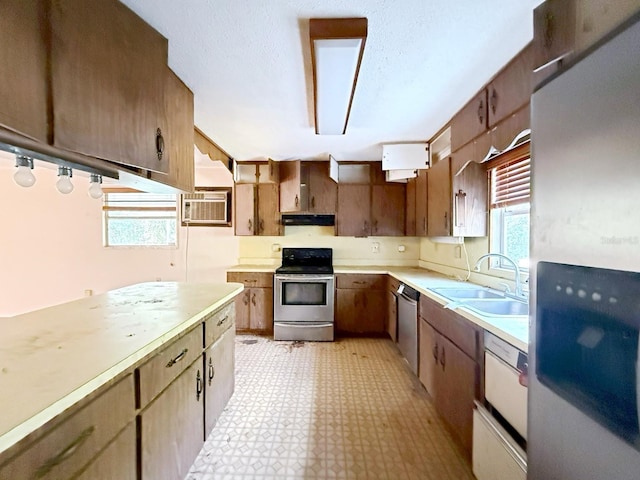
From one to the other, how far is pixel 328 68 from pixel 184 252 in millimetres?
3593

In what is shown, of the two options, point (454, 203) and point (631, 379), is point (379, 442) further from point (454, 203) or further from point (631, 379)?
point (454, 203)

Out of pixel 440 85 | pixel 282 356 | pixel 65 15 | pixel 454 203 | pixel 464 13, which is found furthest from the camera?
pixel 282 356

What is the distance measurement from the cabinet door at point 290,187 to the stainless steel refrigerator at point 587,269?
124 inches

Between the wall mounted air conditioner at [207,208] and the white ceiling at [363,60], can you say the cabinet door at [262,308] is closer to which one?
the wall mounted air conditioner at [207,208]

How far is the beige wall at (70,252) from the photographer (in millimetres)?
4199

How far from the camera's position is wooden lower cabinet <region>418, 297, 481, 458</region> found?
60.6 inches

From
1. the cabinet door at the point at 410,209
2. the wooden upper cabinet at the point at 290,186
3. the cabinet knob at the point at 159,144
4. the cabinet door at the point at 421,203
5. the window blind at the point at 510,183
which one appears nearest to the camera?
the cabinet knob at the point at 159,144

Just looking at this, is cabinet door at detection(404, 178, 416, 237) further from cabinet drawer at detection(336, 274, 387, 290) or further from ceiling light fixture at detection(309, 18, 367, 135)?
ceiling light fixture at detection(309, 18, 367, 135)

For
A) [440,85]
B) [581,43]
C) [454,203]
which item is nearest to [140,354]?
[581,43]

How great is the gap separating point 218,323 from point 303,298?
5.91 ft

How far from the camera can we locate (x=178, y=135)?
173cm

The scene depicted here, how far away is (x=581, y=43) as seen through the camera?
63cm

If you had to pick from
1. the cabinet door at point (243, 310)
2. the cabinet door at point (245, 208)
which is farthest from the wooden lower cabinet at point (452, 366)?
the cabinet door at point (245, 208)

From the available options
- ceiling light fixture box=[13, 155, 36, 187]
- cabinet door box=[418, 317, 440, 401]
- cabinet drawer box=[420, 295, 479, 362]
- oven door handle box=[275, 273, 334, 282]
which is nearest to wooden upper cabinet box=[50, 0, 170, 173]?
ceiling light fixture box=[13, 155, 36, 187]
